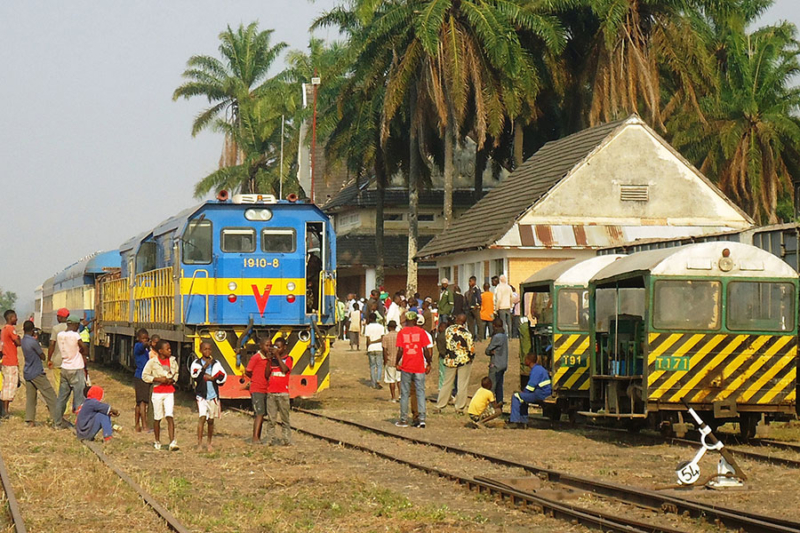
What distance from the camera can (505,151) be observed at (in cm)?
5297

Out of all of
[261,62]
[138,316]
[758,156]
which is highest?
[261,62]

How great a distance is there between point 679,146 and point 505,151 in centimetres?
808

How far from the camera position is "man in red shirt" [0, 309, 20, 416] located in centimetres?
1946

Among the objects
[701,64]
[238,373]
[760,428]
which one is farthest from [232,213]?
[701,64]

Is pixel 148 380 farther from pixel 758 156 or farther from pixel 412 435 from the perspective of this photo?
pixel 758 156

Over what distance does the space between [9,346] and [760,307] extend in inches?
466

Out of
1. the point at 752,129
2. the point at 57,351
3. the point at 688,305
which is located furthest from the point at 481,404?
the point at 752,129

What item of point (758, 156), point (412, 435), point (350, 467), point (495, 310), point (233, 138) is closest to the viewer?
point (350, 467)

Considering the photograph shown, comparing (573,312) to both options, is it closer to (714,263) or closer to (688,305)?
(688,305)

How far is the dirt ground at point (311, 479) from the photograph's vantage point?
1073 centimetres

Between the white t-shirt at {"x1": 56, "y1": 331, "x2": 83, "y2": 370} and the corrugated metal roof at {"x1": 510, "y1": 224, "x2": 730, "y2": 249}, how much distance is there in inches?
769

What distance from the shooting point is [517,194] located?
4062 centimetres

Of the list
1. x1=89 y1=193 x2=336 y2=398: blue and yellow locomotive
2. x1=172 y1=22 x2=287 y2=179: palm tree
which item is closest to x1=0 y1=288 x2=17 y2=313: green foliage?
x1=172 y1=22 x2=287 y2=179: palm tree

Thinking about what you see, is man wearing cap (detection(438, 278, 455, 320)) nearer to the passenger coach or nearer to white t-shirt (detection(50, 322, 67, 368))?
white t-shirt (detection(50, 322, 67, 368))
